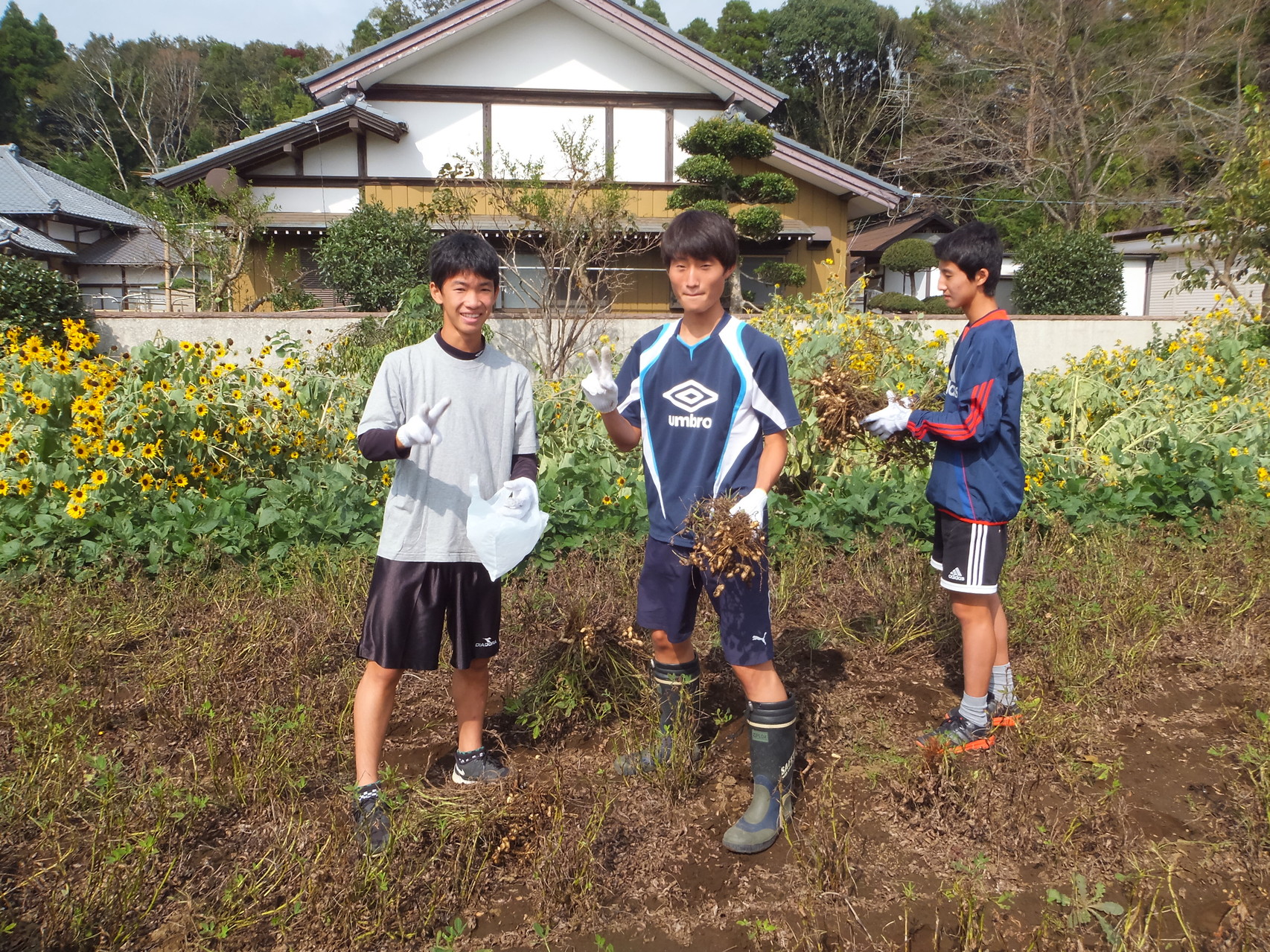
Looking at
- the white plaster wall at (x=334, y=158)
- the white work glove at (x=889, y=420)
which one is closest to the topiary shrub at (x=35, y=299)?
the white plaster wall at (x=334, y=158)

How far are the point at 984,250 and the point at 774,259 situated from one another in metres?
13.4

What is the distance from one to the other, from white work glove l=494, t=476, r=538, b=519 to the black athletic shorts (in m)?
0.23

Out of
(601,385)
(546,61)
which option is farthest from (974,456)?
(546,61)

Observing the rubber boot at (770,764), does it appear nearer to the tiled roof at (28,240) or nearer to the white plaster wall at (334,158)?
the white plaster wall at (334,158)

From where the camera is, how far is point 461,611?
2365 millimetres

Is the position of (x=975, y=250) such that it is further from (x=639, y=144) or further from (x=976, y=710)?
(x=639, y=144)

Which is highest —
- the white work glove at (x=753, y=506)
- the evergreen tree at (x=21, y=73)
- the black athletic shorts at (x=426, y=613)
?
the evergreen tree at (x=21, y=73)

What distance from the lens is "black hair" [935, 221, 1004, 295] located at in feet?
8.40

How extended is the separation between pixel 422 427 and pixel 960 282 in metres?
1.65

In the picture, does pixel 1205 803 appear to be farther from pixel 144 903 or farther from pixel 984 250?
pixel 144 903

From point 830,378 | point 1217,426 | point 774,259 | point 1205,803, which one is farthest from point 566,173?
point 1205,803

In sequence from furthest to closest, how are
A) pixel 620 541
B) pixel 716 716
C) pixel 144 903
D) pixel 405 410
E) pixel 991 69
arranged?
1. pixel 991 69
2. pixel 620 541
3. pixel 716 716
4. pixel 405 410
5. pixel 144 903

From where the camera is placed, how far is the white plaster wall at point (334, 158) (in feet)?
46.4

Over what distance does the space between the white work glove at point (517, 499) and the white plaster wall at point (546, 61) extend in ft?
45.2
